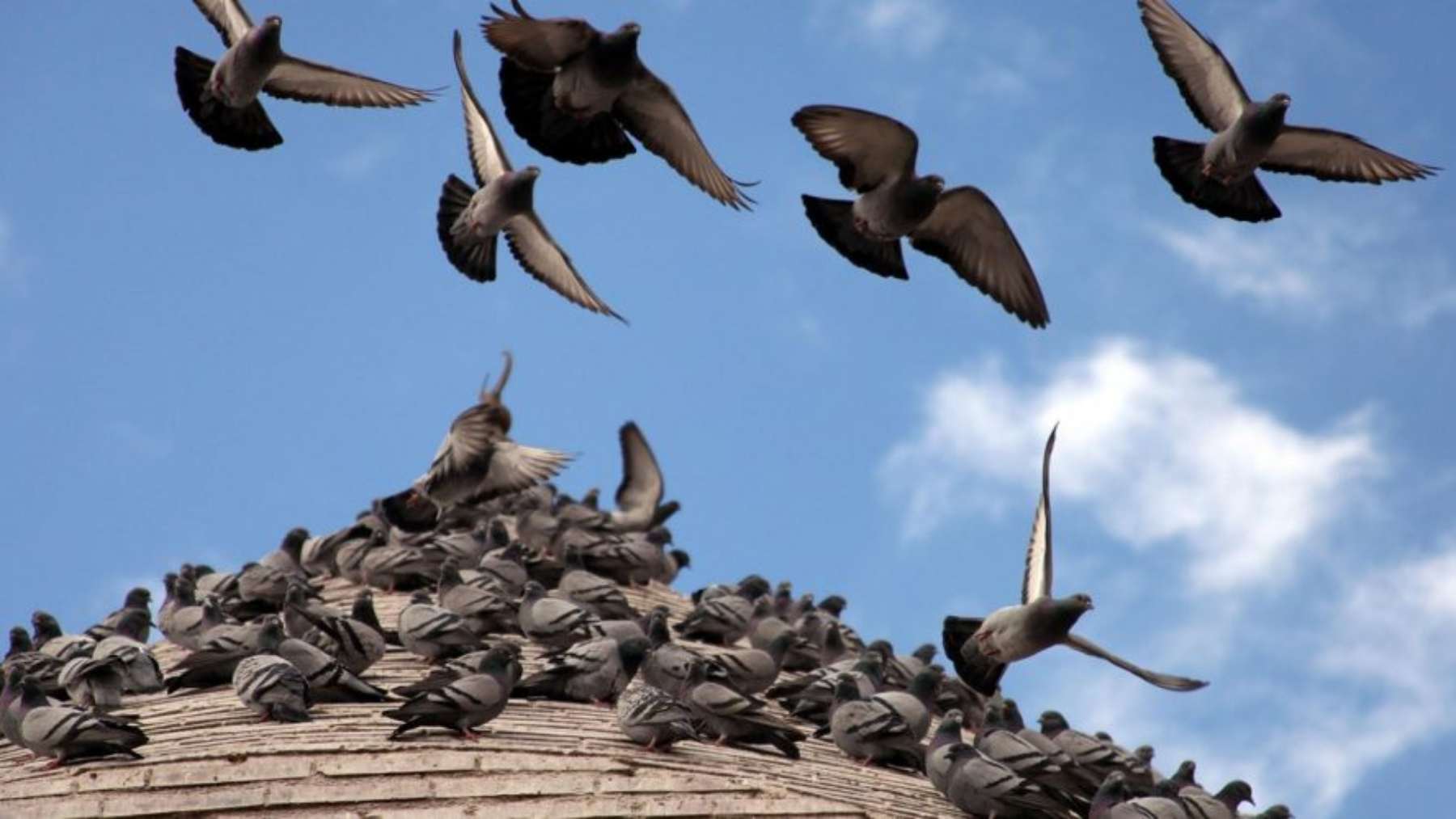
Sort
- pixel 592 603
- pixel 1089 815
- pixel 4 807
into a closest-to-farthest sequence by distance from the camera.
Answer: pixel 4 807
pixel 1089 815
pixel 592 603

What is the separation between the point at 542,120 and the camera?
13.6 meters

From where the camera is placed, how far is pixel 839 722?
41.3 feet

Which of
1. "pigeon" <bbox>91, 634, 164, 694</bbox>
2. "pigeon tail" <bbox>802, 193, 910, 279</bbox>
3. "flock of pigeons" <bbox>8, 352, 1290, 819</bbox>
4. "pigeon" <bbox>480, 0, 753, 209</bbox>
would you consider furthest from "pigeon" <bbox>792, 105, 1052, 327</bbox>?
"pigeon" <bbox>91, 634, 164, 694</bbox>

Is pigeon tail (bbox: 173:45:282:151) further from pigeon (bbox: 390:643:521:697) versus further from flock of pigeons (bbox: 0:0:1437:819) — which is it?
pigeon (bbox: 390:643:521:697)

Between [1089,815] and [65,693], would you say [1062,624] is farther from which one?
[65,693]

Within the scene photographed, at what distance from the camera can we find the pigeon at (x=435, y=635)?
46.7 feet

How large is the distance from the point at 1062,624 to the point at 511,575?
17.5 feet

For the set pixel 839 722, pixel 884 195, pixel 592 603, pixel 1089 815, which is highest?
pixel 884 195

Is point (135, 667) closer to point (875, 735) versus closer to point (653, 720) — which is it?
point (653, 720)

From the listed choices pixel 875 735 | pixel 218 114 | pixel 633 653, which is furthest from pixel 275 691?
pixel 218 114

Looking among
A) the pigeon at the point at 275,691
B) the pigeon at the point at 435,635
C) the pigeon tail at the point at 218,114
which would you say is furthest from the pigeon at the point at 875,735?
the pigeon tail at the point at 218,114

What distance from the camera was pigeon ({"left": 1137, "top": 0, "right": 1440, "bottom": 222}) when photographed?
13.3 metres

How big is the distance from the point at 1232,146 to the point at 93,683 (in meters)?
7.35

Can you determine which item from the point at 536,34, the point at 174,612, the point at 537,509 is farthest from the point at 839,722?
the point at 537,509
